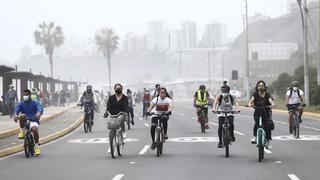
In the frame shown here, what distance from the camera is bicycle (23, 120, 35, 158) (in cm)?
1727

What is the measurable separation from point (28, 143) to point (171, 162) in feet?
13.8

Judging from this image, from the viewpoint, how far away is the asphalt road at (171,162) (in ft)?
42.7

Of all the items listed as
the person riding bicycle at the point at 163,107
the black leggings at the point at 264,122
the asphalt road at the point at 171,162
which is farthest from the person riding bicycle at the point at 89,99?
the black leggings at the point at 264,122

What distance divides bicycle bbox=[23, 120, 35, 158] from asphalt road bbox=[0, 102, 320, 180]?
0.22m

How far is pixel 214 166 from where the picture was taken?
1444 cm

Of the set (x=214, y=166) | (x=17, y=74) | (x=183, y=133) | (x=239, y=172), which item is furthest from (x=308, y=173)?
(x=17, y=74)

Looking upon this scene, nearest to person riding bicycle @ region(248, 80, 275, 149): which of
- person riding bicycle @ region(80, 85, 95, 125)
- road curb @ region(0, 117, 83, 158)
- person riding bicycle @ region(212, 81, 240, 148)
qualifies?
person riding bicycle @ region(212, 81, 240, 148)

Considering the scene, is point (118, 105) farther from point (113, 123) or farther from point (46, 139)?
point (46, 139)

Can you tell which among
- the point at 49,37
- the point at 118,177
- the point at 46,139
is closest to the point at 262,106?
the point at 118,177

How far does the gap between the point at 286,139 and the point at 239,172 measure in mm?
9190

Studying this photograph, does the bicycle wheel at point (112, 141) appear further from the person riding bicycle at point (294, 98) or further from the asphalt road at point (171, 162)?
the person riding bicycle at point (294, 98)

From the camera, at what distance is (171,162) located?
1542 cm

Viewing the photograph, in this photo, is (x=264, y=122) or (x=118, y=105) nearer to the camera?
(x=264, y=122)

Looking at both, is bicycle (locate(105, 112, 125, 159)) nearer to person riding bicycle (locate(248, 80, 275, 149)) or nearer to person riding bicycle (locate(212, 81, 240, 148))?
person riding bicycle (locate(212, 81, 240, 148))
